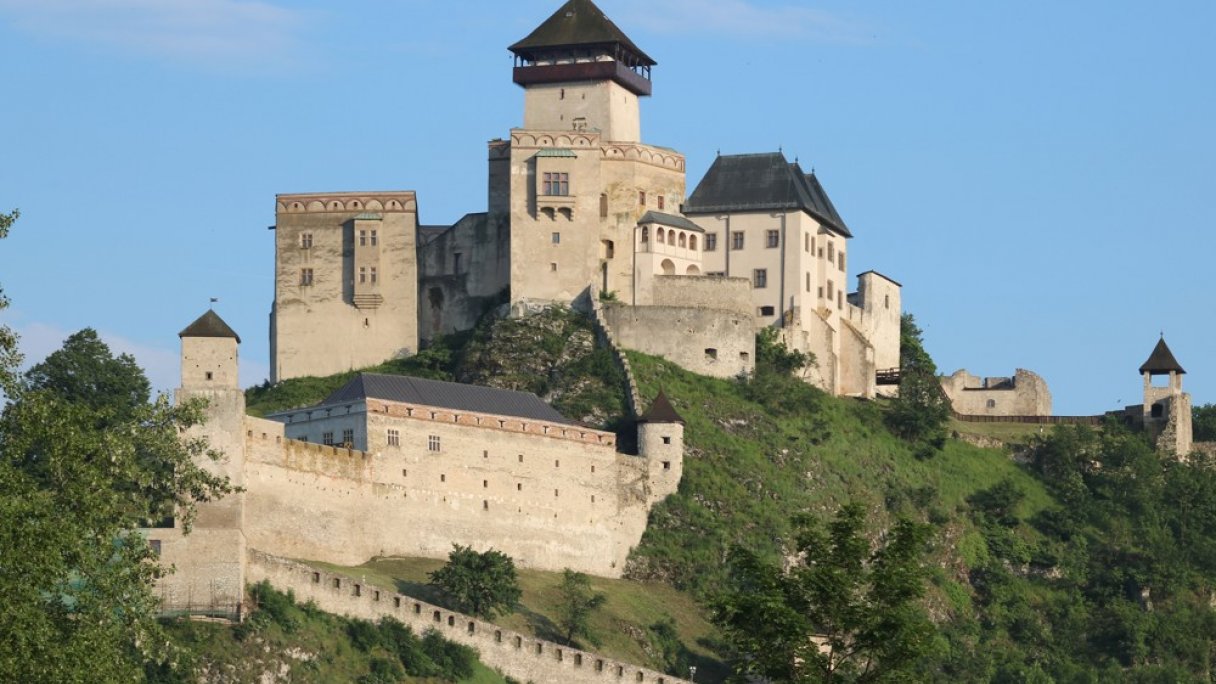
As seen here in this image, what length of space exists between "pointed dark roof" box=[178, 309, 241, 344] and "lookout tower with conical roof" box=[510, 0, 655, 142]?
3132cm

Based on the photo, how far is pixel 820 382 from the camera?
111375 mm

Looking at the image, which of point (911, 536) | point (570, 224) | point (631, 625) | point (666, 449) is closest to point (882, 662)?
point (911, 536)

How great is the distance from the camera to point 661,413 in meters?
99.1

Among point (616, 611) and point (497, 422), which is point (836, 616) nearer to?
point (616, 611)

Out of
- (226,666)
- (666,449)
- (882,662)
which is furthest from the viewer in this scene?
(666,449)

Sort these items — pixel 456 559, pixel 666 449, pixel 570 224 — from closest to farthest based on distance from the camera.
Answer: pixel 456 559 < pixel 666 449 < pixel 570 224

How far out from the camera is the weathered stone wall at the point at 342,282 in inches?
4296

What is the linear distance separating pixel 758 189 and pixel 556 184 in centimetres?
1005

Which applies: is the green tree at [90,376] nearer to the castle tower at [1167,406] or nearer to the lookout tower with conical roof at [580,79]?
the lookout tower with conical roof at [580,79]

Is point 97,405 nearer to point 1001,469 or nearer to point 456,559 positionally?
point 456,559

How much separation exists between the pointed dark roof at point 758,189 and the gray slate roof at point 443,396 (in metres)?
18.7

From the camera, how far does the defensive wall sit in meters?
81.4

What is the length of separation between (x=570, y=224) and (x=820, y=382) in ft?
41.5

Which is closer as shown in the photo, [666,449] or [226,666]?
[226,666]
